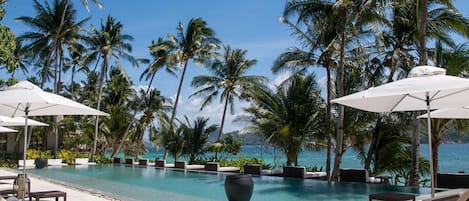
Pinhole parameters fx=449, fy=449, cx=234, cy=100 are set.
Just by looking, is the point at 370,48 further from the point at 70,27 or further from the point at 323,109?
the point at 70,27

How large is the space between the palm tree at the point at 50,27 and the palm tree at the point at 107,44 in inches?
52.8

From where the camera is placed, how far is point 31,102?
6.68 metres

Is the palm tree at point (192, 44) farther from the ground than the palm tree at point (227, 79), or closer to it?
farther from the ground

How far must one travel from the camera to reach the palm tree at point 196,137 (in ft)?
76.9

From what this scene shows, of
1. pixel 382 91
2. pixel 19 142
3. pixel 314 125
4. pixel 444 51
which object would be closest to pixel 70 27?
pixel 19 142

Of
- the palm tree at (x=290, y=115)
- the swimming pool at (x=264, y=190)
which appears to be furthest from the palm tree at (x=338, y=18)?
the swimming pool at (x=264, y=190)

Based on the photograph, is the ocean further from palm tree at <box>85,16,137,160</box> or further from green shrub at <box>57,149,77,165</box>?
palm tree at <box>85,16,137,160</box>

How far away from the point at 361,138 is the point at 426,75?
37.3ft

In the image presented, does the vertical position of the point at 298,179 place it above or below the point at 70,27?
below

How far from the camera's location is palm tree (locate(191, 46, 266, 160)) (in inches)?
1032

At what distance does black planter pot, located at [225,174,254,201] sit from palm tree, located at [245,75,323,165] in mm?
9325

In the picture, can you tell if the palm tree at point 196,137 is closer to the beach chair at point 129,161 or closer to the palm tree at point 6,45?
the beach chair at point 129,161

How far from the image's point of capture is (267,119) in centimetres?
1758

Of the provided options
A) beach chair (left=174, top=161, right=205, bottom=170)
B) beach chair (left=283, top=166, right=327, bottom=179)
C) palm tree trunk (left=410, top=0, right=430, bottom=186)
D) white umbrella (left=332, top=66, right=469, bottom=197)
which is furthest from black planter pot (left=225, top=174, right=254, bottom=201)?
beach chair (left=174, top=161, right=205, bottom=170)
